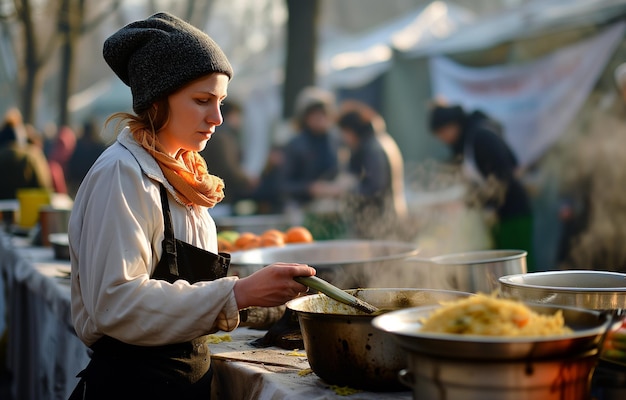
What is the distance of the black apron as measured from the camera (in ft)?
6.79

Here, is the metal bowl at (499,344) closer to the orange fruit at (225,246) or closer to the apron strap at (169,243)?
the apron strap at (169,243)

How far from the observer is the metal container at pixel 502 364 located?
1.36 metres

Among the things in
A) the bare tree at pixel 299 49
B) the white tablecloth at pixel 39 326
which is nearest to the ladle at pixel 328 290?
the white tablecloth at pixel 39 326

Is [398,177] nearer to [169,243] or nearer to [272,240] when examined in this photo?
[272,240]

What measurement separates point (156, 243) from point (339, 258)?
1732 millimetres

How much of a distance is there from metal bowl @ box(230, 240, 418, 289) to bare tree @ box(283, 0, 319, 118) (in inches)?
277

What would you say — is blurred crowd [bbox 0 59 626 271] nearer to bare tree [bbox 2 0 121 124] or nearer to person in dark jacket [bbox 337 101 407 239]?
person in dark jacket [bbox 337 101 407 239]

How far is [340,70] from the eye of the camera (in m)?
12.8

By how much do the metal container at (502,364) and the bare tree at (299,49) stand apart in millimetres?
9229

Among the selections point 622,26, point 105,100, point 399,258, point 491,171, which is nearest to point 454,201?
point 491,171

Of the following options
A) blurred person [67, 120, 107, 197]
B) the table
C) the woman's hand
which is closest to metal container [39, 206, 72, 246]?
the table

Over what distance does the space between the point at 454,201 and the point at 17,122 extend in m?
5.32

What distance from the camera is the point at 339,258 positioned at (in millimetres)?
3656

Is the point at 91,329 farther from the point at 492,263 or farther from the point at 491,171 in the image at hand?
the point at 491,171
